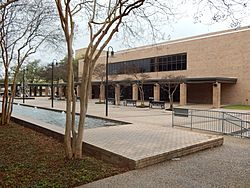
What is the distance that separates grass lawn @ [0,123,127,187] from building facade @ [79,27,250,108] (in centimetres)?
2005

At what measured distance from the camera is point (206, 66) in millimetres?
36000

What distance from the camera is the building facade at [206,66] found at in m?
31.5

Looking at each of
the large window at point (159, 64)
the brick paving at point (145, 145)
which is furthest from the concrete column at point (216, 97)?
the brick paving at point (145, 145)

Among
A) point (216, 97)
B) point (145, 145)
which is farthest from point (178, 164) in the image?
point (216, 97)

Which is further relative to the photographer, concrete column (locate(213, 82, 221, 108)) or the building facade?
the building facade

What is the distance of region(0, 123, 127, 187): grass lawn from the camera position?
526 centimetres

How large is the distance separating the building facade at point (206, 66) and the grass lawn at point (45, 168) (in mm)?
20048

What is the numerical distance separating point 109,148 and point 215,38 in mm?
31503

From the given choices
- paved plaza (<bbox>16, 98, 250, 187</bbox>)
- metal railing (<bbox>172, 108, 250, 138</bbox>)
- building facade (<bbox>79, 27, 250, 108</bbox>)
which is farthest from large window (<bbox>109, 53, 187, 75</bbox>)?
paved plaza (<bbox>16, 98, 250, 187</bbox>)

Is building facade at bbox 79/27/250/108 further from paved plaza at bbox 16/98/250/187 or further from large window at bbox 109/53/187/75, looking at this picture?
paved plaza at bbox 16/98/250/187

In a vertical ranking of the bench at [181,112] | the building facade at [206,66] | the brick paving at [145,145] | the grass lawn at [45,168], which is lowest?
the grass lawn at [45,168]

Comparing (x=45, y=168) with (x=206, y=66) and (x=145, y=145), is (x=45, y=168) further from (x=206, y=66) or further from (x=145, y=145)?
(x=206, y=66)

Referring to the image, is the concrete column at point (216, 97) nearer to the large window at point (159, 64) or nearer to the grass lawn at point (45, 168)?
the large window at point (159, 64)

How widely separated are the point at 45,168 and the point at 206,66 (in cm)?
3300
